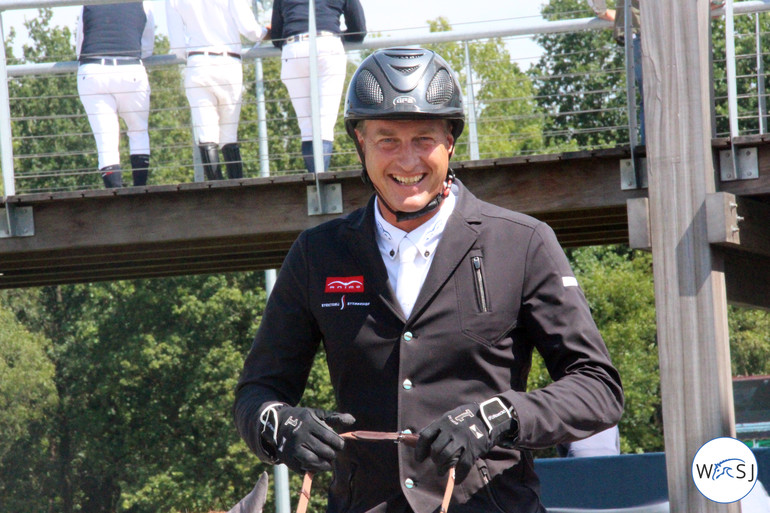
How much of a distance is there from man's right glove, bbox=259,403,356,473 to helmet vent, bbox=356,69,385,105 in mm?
725

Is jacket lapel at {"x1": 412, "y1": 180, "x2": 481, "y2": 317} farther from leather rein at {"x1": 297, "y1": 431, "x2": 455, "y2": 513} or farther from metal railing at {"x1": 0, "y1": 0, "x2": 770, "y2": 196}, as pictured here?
metal railing at {"x1": 0, "y1": 0, "x2": 770, "y2": 196}

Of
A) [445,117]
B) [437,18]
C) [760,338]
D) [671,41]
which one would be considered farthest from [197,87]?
[437,18]

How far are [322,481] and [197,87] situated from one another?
78.8 ft

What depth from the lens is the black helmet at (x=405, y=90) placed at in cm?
265

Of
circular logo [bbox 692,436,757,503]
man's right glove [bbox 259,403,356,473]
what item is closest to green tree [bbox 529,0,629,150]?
circular logo [bbox 692,436,757,503]

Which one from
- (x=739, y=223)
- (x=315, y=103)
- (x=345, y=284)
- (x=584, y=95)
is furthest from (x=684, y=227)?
(x=584, y=95)

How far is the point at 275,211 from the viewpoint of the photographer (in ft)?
29.0

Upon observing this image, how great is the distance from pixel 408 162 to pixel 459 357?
1.53 feet

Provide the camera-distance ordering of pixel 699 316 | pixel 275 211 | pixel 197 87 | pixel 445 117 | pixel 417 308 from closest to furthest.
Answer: pixel 417 308
pixel 445 117
pixel 699 316
pixel 197 87
pixel 275 211

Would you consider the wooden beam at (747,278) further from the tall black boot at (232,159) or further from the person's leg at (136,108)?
the person's leg at (136,108)

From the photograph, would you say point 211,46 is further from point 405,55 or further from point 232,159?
point 405,55

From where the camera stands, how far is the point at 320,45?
825 cm

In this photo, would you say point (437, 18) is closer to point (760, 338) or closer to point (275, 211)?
point (760, 338)

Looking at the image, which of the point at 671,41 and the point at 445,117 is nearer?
the point at 445,117
